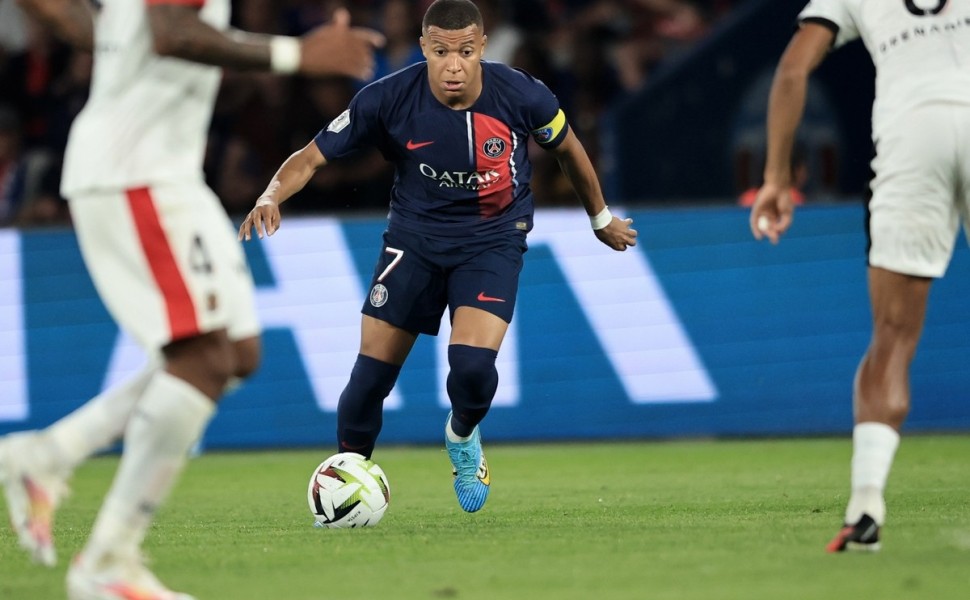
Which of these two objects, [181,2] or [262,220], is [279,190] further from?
[181,2]

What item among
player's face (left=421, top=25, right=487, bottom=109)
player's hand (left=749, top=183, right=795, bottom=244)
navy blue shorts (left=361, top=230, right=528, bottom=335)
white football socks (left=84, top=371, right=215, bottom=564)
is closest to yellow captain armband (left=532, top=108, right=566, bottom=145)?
player's face (left=421, top=25, right=487, bottom=109)

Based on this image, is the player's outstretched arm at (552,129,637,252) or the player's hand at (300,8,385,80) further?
the player's outstretched arm at (552,129,637,252)

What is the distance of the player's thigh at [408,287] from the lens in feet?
24.1

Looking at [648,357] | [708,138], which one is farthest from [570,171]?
[708,138]

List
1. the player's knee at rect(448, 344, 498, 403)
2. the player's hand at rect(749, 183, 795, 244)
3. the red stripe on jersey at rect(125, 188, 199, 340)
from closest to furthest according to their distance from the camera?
the red stripe on jersey at rect(125, 188, 199, 340) → the player's hand at rect(749, 183, 795, 244) → the player's knee at rect(448, 344, 498, 403)

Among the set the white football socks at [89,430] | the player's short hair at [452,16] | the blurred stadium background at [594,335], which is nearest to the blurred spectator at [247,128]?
the blurred stadium background at [594,335]

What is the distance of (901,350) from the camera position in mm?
5504

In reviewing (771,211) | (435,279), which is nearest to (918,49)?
(771,211)

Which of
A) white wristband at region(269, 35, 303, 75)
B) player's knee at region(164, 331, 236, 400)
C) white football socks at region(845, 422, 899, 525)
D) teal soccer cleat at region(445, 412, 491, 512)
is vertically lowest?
teal soccer cleat at region(445, 412, 491, 512)

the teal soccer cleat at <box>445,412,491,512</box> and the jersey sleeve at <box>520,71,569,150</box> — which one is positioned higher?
the jersey sleeve at <box>520,71,569,150</box>

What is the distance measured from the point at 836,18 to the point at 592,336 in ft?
19.9

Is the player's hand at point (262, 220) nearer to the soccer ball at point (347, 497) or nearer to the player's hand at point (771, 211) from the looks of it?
the soccer ball at point (347, 497)

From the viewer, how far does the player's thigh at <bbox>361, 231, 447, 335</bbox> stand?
7359 millimetres

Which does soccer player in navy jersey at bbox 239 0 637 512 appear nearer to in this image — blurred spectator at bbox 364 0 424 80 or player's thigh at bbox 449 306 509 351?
player's thigh at bbox 449 306 509 351
